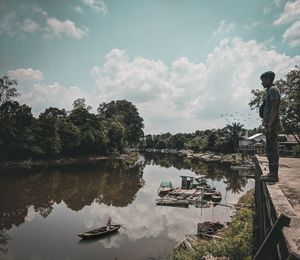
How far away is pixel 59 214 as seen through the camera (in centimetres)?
2502

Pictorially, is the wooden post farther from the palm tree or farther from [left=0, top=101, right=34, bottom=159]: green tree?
the palm tree

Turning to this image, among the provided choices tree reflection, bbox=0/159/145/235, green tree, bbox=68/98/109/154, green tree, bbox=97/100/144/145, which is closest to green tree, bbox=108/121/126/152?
green tree, bbox=68/98/109/154

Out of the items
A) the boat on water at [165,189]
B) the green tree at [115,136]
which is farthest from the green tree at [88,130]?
the boat on water at [165,189]

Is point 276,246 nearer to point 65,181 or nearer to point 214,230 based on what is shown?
point 214,230

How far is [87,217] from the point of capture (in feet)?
79.4

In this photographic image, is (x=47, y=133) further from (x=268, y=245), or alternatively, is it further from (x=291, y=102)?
(x=268, y=245)

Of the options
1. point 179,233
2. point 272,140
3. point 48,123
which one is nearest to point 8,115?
point 48,123

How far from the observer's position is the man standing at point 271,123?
618 centimetres

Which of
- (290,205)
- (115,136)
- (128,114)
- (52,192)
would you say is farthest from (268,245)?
(128,114)

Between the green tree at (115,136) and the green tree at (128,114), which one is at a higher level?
the green tree at (128,114)

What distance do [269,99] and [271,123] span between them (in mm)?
604

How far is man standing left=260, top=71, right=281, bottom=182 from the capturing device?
618 centimetres

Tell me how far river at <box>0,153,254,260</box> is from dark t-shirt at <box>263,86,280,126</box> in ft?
42.0

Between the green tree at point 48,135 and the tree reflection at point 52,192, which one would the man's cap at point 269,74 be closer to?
the tree reflection at point 52,192
